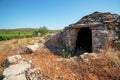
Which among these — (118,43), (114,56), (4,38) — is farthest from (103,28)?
(4,38)

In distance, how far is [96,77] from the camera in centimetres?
561

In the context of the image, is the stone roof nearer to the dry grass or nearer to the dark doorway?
the dark doorway

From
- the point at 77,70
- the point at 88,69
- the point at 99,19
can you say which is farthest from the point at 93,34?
the point at 77,70

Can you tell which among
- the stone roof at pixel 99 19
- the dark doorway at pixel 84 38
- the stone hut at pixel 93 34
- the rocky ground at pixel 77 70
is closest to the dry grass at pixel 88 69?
the rocky ground at pixel 77 70

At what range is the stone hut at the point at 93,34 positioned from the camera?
28.4 feet

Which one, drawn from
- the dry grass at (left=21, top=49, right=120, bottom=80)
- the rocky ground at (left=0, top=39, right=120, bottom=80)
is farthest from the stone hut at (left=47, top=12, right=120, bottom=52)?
the dry grass at (left=21, top=49, right=120, bottom=80)

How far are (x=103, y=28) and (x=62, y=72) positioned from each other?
14.0 ft

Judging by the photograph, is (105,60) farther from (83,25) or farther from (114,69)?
(83,25)

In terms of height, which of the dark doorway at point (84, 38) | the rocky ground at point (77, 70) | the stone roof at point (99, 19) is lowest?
the rocky ground at point (77, 70)

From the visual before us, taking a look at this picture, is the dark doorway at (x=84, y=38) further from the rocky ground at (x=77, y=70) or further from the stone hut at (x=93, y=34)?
the rocky ground at (x=77, y=70)

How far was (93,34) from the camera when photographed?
9266 mm

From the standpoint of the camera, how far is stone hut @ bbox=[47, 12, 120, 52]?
28.4ft

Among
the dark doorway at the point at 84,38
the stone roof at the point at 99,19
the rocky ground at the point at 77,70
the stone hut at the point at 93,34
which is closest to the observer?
the rocky ground at the point at 77,70

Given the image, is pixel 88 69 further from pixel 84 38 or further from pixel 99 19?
pixel 84 38
